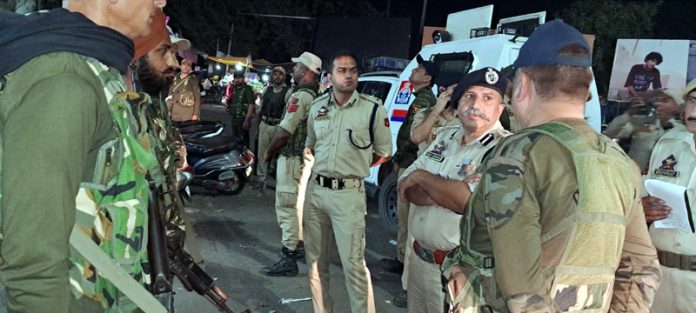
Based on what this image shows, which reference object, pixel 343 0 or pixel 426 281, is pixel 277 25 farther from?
pixel 426 281

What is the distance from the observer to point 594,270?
188cm

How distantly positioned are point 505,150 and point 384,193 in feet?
18.5

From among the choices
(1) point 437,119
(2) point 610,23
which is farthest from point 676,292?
(2) point 610,23

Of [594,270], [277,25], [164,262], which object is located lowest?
[164,262]

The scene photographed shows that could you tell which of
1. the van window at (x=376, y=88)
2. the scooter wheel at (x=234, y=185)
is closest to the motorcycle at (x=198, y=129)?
the scooter wheel at (x=234, y=185)

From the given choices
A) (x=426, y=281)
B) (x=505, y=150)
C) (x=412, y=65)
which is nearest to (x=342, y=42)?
(x=412, y=65)

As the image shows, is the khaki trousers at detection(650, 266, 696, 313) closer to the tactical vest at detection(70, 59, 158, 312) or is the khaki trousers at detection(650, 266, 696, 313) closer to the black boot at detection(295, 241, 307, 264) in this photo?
the tactical vest at detection(70, 59, 158, 312)

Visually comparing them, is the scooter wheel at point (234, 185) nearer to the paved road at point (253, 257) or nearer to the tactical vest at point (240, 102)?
the paved road at point (253, 257)

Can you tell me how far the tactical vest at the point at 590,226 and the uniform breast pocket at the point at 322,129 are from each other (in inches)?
111

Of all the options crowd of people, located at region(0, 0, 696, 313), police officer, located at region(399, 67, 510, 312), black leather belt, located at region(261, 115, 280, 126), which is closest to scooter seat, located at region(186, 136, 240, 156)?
black leather belt, located at region(261, 115, 280, 126)

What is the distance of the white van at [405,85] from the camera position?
673 cm

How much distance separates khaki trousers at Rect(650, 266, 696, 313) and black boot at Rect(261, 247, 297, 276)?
11.0 ft

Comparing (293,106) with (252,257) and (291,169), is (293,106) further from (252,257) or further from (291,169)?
(252,257)

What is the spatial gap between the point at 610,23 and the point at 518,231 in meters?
31.2
